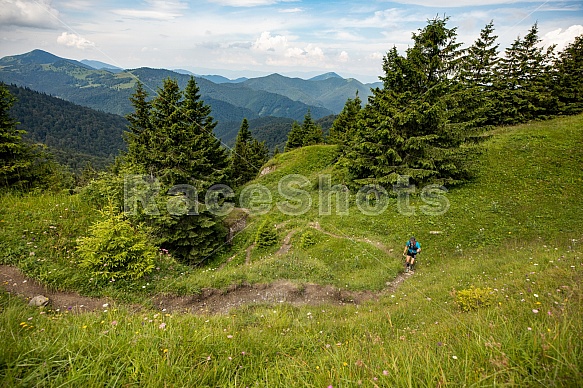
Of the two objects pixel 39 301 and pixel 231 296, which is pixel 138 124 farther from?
pixel 39 301

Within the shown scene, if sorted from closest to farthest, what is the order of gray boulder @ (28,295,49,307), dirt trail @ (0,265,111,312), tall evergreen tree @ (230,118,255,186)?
gray boulder @ (28,295,49,307), dirt trail @ (0,265,111,312), tall evergreen tree @ (230,118,255,186)

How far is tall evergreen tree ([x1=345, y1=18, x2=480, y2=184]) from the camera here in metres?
19.0

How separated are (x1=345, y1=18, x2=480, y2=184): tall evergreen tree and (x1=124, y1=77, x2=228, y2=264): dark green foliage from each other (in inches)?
497

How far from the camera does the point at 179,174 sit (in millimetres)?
21188

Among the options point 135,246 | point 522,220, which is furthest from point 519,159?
point 135,246

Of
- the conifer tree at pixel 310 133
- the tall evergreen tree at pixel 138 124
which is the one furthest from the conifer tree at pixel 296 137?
the tall evergreen tree at pixel 138 124

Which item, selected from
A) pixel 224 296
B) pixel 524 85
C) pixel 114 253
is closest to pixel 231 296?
pixel 224 296

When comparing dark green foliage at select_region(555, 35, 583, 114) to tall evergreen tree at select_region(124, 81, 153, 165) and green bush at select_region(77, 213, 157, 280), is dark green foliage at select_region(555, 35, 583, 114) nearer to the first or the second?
green bush at select_region(77, 213, 157, 280)

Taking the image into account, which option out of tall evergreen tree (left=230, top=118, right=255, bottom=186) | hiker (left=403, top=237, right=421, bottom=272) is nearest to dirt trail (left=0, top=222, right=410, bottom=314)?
hiker (left=403, top=237, right=421, bottom=272)

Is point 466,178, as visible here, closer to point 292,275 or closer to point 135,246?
point 292,275

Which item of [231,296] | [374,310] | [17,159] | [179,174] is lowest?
[231,296]

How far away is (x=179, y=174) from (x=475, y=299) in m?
19.8

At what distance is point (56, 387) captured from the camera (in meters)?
2.29

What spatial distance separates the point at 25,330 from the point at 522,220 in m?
19.9
